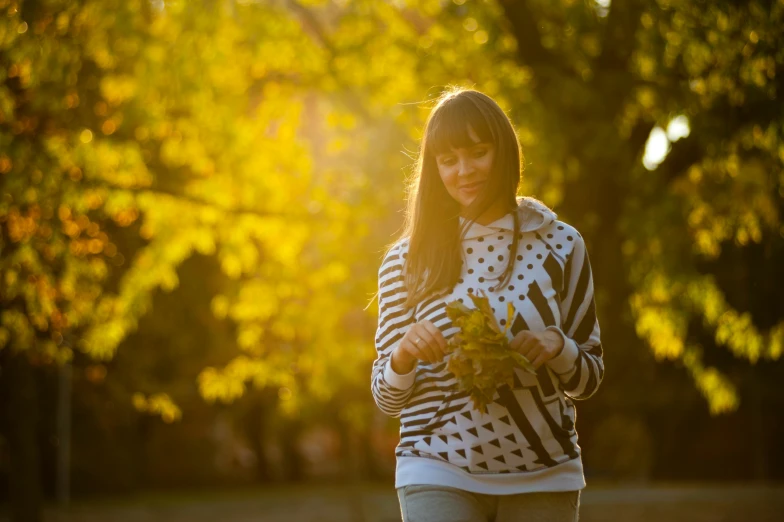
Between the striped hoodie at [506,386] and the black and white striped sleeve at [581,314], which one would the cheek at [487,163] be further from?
the black and white striped sleeve at [581,314]

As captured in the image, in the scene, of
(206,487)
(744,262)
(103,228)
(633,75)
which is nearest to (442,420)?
(633,75)

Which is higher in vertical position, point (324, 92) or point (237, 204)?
point (324, 92)

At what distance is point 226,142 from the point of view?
1097 centimetres

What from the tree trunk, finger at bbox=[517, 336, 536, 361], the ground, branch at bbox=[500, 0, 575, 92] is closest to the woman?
finger at bbox=[517, 336, 536, 361]

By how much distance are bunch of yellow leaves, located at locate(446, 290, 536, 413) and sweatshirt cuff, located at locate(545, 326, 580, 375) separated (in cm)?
8

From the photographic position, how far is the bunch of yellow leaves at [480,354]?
2846 mm

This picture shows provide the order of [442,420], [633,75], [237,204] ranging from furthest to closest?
[237,204] < [633,75] < [442,420]

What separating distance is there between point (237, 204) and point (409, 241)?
842cm

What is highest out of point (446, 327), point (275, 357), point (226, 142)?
point (226, 142)

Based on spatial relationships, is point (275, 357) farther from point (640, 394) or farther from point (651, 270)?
point (640, 394)

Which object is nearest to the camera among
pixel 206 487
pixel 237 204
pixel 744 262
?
pixel 744 262

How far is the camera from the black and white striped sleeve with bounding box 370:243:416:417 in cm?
311

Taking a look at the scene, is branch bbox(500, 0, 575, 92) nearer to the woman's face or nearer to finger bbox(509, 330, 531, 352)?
the woman's face

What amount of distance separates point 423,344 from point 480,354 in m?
0.16
